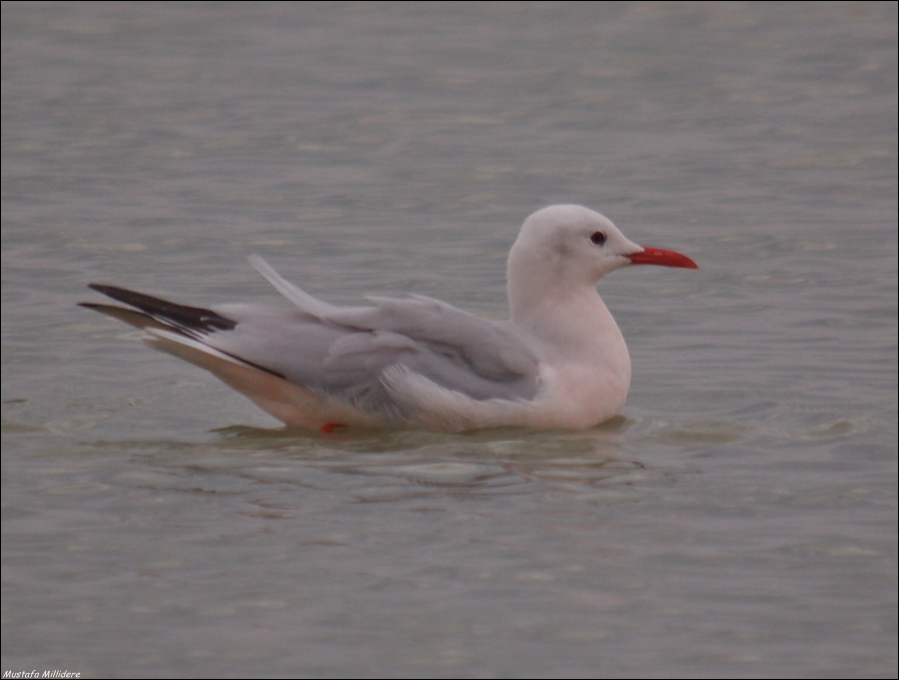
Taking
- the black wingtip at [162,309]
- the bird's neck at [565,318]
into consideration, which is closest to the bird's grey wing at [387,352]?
the black wingtip at [162,309]

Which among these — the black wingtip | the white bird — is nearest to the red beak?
the white bird

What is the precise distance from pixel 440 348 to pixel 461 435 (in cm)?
44

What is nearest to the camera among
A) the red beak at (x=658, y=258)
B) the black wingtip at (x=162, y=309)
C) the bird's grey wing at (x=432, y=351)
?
the bird's grey wing at (x=432, y=351)

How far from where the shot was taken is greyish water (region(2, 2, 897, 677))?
5941 mm

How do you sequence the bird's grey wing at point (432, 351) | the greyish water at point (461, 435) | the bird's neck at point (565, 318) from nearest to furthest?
the greyish water at point (461, 435) < the bird's grey wing at point (432, 351) < the bird's neck at point (565, 318)

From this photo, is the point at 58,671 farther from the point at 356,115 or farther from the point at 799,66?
the point at 799,66

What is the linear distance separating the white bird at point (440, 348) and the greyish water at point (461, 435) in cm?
20

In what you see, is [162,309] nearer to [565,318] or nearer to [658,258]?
[565,318]

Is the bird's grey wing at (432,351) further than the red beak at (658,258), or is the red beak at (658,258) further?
the red beak at (658,258)

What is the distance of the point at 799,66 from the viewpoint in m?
20.0

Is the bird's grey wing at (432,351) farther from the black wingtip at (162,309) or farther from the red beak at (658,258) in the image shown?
the red beak at (658,258)

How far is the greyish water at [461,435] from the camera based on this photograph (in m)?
5.94

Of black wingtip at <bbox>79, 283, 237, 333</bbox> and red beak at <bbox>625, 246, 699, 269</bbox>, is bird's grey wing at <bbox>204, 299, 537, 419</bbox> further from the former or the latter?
red beak at <bbox>625, 246, 699, 269</bbox>

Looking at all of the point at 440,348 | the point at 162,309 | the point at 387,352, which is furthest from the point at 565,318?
the point at 162,309
